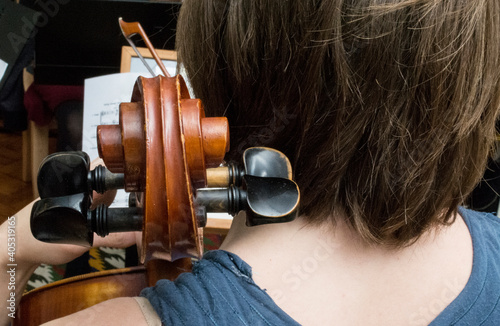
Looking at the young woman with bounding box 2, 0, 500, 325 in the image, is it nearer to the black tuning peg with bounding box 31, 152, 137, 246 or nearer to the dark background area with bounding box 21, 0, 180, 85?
the black tuning peg with bounding box 31, 152, 137, 246

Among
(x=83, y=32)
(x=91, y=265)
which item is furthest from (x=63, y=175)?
(x=91, y=265)

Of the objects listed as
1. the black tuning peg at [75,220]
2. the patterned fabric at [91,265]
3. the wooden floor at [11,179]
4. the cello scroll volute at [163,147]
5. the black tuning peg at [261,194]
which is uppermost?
the cello scroll volute at [163,147]

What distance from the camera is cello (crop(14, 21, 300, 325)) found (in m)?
0.37

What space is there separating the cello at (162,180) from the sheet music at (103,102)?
48 cm

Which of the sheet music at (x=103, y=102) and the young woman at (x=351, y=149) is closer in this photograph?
the young woman at (x=351, y=149)

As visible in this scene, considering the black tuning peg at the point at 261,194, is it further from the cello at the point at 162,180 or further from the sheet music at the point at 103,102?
the sheet music at the point at 103,102

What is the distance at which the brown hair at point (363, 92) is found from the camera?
0.39m

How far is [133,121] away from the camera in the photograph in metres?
0.37

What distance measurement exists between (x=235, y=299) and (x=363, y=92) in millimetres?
243

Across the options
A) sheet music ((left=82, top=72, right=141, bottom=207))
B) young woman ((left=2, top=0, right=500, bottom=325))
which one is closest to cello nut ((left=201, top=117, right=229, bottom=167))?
young woman ((left=2, top=0, right=500, bottom=325))

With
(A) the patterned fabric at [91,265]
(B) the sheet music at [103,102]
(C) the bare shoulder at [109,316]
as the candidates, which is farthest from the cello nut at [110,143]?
(A) the patterned fabric at [91,265]

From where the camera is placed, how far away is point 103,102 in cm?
92

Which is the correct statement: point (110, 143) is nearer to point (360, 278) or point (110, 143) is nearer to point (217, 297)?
point (217, 297)

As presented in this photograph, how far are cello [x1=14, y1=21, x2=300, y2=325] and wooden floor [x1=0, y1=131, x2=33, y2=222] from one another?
137 centimetres
